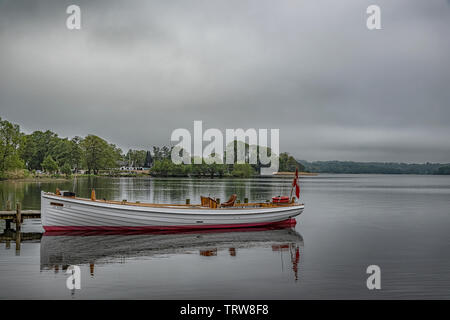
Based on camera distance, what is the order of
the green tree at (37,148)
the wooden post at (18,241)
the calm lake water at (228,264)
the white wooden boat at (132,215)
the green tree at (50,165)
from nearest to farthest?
1. the calm lake water at (228,264)
2. the wooden post at (18,241)
3. the white wooden boat at (132,215)
4. the green tree at (50,165)
5. the green tree at (37,148)

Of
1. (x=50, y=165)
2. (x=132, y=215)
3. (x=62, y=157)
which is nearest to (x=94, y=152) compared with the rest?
(x=62, y=157)

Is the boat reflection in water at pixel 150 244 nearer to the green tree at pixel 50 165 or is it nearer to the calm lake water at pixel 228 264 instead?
the calm lake water at pixel 228 264

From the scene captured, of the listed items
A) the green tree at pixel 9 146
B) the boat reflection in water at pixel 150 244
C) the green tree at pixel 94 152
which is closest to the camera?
the boat reflection in water at pixel 150 244

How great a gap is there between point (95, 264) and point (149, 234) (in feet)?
25.0

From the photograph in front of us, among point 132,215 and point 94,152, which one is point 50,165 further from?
point 132,215

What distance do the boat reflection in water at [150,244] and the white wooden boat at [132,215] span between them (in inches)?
17.5

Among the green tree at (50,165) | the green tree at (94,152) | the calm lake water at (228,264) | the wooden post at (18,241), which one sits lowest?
the calm lake water at (228,264)

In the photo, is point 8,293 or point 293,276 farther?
point 293,276

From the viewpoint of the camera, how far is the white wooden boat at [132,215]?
77.2 ft

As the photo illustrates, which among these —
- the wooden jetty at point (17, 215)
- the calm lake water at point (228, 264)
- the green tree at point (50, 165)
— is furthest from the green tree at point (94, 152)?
the calm lake water at point (228, 264)

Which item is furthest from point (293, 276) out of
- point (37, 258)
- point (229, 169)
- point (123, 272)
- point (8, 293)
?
point (229, 169)
